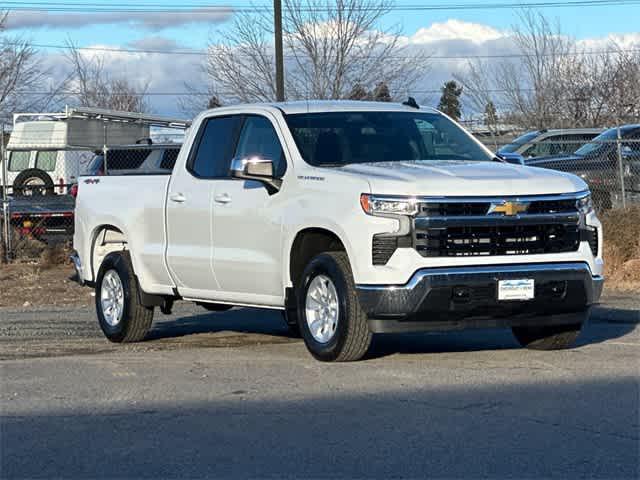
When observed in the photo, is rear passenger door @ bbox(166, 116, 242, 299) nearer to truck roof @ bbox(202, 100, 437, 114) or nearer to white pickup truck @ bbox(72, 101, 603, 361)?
white pickup truck @ bbox(72, 101, 603, 361)

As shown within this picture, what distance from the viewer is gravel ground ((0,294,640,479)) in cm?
624

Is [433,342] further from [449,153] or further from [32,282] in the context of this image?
[32,282]

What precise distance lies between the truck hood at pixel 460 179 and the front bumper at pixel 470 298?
1.74ft

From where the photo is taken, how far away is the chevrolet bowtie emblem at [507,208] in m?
8.88

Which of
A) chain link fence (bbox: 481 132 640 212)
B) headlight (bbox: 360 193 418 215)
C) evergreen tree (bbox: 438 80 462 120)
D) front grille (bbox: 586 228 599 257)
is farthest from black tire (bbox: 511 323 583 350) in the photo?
evergreen tree (bbox: 438 80 462 120)

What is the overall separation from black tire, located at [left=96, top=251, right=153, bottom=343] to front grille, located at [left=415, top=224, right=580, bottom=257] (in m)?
3.55

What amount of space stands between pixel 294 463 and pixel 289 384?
2.29 m

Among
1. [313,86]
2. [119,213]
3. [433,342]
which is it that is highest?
[313,86]

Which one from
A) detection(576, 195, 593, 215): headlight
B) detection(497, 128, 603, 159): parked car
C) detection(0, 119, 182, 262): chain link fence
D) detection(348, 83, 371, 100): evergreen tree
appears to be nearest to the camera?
detection(576, 195, 593, 215): headlight

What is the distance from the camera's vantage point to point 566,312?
368 inches

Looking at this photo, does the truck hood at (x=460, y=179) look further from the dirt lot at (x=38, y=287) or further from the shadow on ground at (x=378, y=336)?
the dirt lot at (x=38, y=287)

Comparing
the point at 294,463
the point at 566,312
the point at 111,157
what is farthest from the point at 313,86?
the point at 294,463

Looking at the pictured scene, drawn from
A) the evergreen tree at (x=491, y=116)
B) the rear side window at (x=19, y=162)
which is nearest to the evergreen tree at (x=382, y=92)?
the evergreen tree at (x=491, y=116)

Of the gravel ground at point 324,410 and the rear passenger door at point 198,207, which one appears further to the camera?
the rear passenger door at point 198,207
